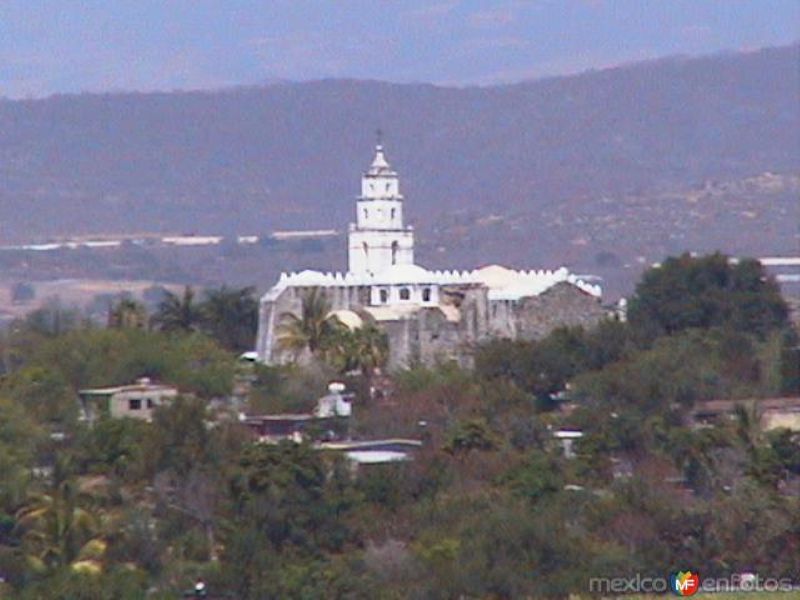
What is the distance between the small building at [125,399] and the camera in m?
56.2

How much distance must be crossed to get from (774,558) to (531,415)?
1132 cm

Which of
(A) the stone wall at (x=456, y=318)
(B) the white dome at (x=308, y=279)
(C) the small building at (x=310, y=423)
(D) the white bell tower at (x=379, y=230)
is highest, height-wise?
(D) the white bell tower at (x=379, y=230)

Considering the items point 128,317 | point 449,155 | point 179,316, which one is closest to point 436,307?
point 179,316

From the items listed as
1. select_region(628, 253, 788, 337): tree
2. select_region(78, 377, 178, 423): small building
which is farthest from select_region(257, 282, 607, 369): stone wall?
select_region(78, 377, 178, 423): small building

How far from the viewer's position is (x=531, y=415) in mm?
55156

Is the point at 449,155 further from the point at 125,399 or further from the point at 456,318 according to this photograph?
the point at 125,399

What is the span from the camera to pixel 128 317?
6750 cm

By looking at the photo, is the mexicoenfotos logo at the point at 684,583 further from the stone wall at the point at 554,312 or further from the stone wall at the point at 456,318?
the stone wall at the point at 554,312

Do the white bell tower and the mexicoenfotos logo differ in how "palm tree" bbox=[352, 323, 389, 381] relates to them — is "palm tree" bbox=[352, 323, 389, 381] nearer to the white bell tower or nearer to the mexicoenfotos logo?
the white bell tower

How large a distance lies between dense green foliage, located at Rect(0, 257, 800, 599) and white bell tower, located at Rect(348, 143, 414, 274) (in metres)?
13.2

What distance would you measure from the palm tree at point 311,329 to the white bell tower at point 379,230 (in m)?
9.33

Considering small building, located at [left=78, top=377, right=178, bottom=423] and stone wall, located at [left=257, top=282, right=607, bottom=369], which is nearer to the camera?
small building, located at [left=78, top=377, right=178, bottom=423]

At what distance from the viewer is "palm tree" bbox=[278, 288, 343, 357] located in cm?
6388

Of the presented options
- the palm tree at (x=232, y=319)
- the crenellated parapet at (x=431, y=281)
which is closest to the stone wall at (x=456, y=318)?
the crenellated parapet at (x=431, y=281)
